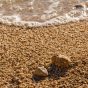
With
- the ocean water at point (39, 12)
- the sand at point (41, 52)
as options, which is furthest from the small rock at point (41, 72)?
the ocean water at point (39, 12)

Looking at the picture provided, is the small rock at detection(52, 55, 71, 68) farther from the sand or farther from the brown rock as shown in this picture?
the brown rock

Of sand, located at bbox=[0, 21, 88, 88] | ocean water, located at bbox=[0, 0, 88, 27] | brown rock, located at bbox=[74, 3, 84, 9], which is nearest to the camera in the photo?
sand, located at bbox=[0, 21, 88, 88]

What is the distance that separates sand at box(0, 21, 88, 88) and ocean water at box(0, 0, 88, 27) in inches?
9.4

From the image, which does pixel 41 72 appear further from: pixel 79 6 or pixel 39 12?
pixel 79 6

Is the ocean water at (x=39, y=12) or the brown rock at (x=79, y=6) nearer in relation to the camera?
the ocean water at (x=39, y=12)

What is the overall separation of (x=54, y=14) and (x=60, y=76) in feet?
7.34

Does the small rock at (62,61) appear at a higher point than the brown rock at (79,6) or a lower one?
lower

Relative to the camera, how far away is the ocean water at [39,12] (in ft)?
19.4

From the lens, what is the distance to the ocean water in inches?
233

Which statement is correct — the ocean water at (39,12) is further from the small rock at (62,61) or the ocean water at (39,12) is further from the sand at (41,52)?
the small rock at (62,61)

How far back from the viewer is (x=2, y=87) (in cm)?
414

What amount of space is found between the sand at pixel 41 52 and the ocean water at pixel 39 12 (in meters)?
0.24

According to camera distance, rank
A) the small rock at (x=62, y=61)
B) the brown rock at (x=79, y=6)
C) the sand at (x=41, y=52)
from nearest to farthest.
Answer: the sand at (x=41, y=52) < the small rock at (x=62, y=61) < the brown rock at (x=79, y=6)

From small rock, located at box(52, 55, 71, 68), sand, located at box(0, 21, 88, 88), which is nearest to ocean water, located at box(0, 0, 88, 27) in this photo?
sand, located at box(0, 21, 88, 88)
